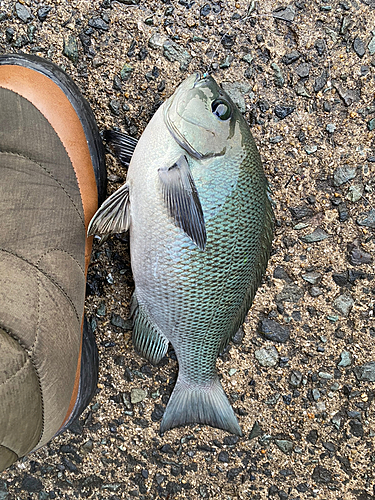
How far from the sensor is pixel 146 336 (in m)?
1.55

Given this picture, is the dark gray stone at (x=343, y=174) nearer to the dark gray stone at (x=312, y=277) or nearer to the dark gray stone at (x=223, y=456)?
the dark gray stone at (x=312, y=277)

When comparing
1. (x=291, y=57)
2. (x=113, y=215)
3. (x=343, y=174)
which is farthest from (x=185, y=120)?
(x=343, y=174)

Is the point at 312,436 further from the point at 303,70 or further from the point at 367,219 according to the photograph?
the point at 303,70

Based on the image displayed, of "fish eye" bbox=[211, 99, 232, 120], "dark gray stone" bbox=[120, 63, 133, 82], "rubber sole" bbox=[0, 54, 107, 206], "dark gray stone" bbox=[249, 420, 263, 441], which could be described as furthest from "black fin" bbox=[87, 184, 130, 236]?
"dark gray stone" bbox=[249, 420, 263, 441]

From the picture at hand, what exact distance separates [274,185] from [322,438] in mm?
1138

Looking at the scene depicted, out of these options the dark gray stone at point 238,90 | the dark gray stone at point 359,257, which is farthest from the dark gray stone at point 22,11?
the dark gray stone at point 359,257

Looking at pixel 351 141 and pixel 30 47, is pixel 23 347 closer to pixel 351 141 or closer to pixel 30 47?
pixel 30 47

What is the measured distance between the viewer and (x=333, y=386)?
177cm

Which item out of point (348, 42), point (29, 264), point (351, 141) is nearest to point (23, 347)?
point (29, 264)

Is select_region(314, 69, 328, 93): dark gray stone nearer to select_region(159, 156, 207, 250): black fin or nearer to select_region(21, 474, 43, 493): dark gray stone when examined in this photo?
select_region(159, 156, 207, 250): black fin

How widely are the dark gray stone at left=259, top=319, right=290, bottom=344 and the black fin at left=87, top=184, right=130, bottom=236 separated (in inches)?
29.7

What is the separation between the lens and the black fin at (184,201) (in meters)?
1.27

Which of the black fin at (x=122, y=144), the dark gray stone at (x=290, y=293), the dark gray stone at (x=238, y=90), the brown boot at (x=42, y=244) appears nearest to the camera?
the brown boot at (x=42, y=244)

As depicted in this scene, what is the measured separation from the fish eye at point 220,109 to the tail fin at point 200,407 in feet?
3.19
